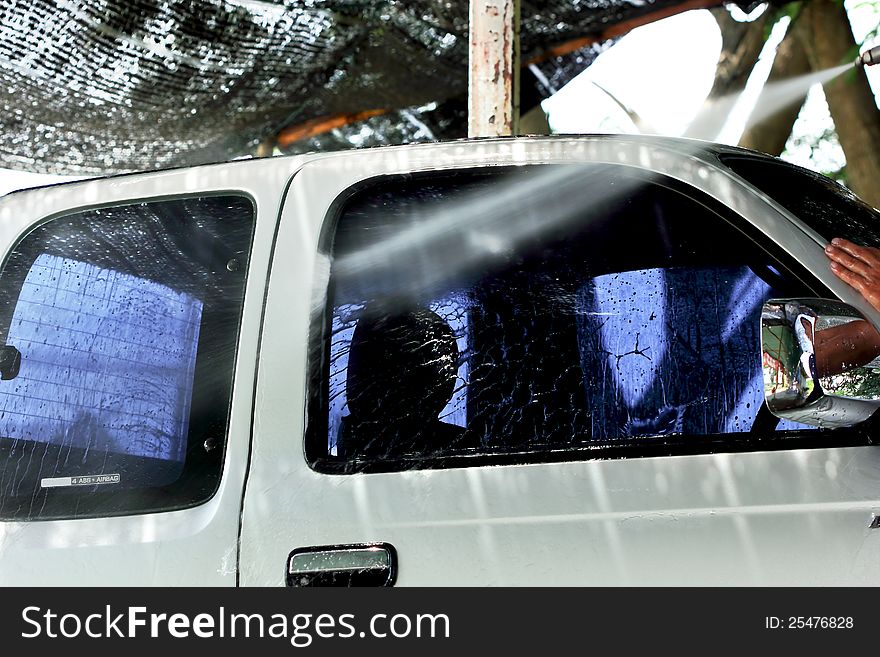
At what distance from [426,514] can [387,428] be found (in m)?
0.21

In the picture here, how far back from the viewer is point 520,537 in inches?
76.5

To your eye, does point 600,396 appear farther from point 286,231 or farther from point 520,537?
point 286,231

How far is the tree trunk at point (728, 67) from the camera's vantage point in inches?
295

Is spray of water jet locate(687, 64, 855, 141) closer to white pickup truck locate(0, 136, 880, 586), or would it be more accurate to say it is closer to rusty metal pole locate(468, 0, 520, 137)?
rusty metal pole locate(468, 0, 520, 137)

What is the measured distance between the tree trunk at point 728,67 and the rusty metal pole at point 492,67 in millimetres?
3821

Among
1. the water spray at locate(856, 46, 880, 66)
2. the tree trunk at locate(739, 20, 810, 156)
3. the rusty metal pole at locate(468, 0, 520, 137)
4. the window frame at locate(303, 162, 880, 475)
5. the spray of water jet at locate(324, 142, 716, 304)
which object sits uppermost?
the tree trunk at locate(739, 20, 810, 156)

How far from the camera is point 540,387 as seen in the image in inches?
81.8

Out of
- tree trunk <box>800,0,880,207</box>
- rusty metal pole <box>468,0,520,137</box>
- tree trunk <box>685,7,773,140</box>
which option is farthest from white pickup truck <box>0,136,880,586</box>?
tree trunk <box>685,7,773,140</box>

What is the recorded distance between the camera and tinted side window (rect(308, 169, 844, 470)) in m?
2.02

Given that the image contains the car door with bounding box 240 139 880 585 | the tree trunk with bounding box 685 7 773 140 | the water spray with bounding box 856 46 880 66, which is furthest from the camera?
the tree trunk with bounding box 685 7 773 140

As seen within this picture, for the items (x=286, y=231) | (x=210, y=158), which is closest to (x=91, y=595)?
(x=286, y=231)

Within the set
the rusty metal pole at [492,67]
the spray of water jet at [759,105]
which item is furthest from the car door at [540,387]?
the spray of water jet at [759,105]

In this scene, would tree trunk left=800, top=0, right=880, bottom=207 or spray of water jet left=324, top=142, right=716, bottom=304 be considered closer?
spray of water jet left=324, top=142, right=716, bottom=304

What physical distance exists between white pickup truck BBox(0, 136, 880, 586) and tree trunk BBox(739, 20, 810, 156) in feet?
17.0
